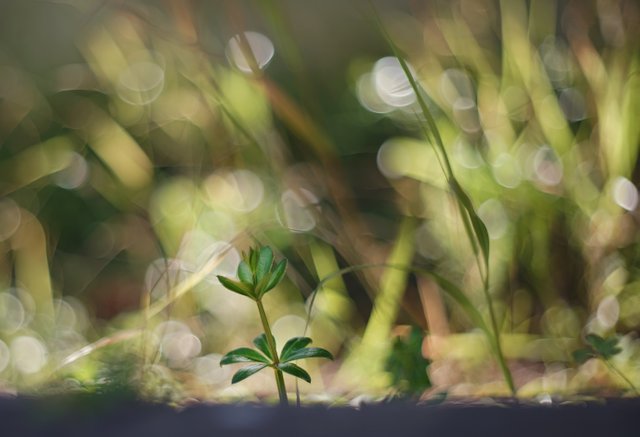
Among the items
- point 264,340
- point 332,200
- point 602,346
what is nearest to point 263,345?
point 264,340

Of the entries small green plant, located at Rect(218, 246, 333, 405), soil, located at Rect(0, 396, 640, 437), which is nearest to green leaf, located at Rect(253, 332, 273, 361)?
small green plant, located at Rect(218, 246, 333, 405)

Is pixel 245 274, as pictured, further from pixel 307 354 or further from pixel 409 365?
pixel 409 365

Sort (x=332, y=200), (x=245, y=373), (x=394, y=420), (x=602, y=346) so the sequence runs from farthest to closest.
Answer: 1. (x=332, y=200)
2. (x=602, y=346)
3. (x=245, y=373)
4. (x=394, y=420)

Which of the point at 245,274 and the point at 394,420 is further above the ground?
the point at 245,274

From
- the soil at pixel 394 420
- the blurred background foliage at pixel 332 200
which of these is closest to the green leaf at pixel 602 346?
the blurred background foliage at pixel 332 200

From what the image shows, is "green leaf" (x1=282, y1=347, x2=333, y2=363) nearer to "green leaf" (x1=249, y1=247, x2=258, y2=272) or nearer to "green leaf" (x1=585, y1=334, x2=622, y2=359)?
"green leaf" (x1=249, y1=247, x2=258, y2=272)

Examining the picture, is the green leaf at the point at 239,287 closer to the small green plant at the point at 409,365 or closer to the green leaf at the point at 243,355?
the green leaf at the point at 243,355

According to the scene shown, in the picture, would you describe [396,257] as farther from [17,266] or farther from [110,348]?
Result: [17,266]
